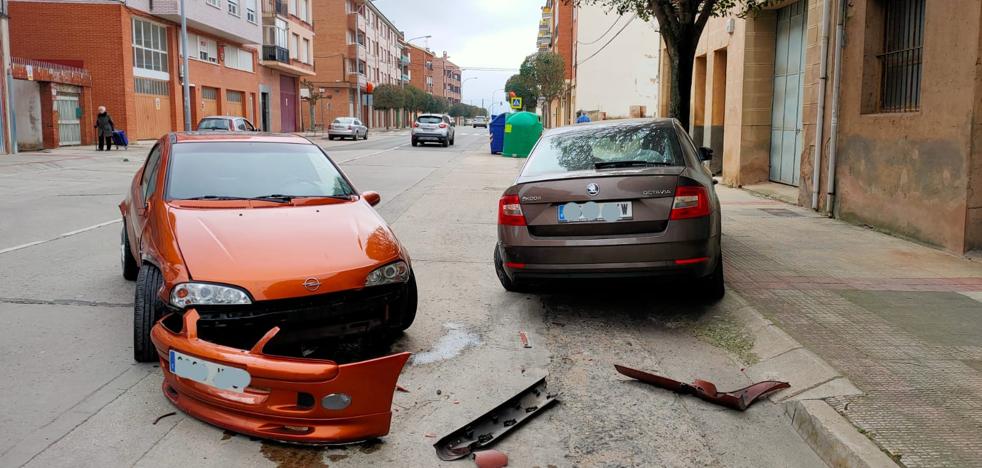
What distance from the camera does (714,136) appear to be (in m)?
18.2

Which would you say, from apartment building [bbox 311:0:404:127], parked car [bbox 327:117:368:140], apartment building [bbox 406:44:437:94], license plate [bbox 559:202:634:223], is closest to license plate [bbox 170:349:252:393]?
license plate [bbox 559:202:634:223]

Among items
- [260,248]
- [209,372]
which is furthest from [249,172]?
[209,372]

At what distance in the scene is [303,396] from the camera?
11.4 feet

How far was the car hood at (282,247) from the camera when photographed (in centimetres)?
415

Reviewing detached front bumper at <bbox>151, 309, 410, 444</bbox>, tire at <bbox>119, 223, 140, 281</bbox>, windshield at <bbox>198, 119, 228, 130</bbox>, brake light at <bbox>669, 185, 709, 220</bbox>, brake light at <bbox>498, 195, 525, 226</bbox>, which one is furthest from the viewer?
windshield at <bbox>198, 119, 228, 130</bbox>

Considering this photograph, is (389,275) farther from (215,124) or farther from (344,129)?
(344,129)

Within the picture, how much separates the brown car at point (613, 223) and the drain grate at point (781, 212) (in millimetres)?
5725

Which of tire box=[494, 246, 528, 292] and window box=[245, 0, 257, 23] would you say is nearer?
tire box=[494, 246, 528, 292]

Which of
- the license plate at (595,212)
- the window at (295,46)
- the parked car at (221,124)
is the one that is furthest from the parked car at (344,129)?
the license plate at (595,212)

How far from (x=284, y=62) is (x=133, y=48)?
20.0 meters

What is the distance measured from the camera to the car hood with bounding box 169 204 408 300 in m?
4.15

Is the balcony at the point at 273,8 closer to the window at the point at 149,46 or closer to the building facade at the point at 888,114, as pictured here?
the window at the point at 149,46

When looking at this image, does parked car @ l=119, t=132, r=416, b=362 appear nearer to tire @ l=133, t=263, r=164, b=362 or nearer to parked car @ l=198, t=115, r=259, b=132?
tire @ l=133, t=263, r=164, b=362

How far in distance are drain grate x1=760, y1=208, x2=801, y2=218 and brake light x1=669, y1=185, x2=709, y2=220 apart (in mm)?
6133
